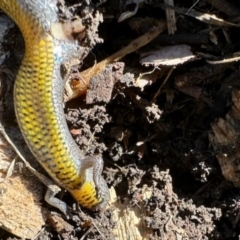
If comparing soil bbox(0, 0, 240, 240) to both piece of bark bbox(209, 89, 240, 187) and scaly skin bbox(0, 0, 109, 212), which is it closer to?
piece of bark bbox(209, 89, 240, 187)

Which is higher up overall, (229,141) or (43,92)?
(43,92)

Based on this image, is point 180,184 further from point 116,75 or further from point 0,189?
point 0,189

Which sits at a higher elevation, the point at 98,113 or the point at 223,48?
the point at 223,48

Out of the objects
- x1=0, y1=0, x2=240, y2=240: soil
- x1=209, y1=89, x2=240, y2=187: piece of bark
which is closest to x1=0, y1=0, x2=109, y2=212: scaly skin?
x1=0, y1=0, x2=240, y2=240: soil

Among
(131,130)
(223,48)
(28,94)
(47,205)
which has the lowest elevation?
(47,205)

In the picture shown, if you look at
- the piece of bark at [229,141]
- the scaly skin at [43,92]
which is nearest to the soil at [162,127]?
the piece of bark at [229,141]

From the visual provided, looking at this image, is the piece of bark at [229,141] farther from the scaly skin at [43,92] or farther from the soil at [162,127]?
the scaly skin at [43,92]

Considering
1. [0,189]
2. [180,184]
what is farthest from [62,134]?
[180,184]

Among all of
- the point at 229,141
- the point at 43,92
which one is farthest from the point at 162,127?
the point at 43,92

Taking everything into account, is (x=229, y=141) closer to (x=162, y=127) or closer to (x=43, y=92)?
(x=162, y=127)
